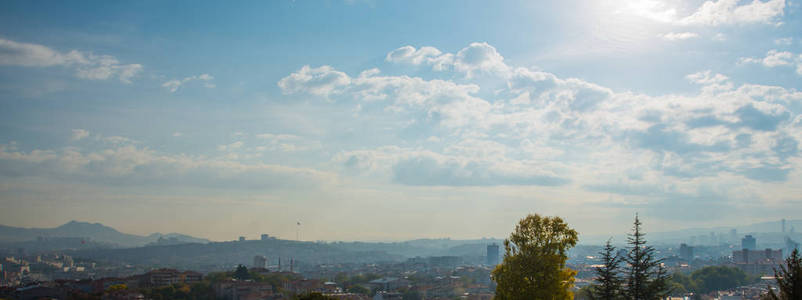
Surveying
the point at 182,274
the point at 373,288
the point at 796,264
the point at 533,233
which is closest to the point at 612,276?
the point at 533,233

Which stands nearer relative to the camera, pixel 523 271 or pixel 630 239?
pixel 523 271

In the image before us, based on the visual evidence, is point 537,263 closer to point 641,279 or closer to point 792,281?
point 641,279

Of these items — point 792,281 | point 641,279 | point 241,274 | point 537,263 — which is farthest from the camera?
point 241,274

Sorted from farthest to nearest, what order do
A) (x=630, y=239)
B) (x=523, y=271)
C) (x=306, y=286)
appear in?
(x=306, y=286) < (x=630, y=239) < (x=523, y=271)

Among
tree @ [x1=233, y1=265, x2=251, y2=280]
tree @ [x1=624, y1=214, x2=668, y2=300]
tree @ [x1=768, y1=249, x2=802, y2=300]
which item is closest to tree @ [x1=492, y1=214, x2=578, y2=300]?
tree @ [x1=624, y1=214, x2=668, y2=300]

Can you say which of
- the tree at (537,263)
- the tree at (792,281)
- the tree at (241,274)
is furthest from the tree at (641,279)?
the tree at (241,274)

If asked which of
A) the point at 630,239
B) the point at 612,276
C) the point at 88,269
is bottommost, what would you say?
the point at 88,269

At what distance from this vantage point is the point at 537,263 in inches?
647

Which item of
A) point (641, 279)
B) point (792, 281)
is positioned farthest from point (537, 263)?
point (792, 281)

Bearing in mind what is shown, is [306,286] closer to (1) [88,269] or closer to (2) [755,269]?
(2) [755,269]

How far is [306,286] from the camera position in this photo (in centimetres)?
8931

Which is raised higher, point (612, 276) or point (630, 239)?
point (630, 239)

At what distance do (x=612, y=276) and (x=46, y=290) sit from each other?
67889 millimetres

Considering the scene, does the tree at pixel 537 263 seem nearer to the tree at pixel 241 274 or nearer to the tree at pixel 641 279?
the tree at pixel 641 279
